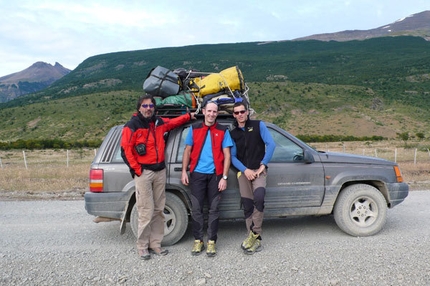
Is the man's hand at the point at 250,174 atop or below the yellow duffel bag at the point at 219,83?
below

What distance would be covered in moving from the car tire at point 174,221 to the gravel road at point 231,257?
5.7 inches

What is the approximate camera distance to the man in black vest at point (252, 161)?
467 cm

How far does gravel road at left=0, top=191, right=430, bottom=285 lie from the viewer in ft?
12.7

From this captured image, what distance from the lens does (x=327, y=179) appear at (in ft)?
17.2

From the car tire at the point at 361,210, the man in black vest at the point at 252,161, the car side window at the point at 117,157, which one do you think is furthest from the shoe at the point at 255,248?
the car side window at the point at 117,157

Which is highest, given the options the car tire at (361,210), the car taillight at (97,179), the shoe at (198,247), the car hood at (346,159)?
the car hood at (346,159)

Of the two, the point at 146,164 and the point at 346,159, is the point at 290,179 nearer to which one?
the point at 346,159

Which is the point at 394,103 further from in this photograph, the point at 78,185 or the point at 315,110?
the point at 78,185

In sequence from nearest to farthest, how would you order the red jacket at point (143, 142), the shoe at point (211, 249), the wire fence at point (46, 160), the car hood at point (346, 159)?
1. the red jacket at point (143, 142)
2. the shoe at point (211, 249)
3. the car hood at point (346, 159)
4. the wire fence at point (46, 160)

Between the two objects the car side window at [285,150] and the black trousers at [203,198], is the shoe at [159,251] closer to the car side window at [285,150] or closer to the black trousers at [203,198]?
the black trousers at [203,198]

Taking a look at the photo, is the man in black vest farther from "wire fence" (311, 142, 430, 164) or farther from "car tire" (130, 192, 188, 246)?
"wire fence" (311, 142, 430, 164)

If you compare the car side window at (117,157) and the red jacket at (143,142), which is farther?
the car side window at (117,157)

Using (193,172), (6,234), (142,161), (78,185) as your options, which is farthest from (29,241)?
(78,185)

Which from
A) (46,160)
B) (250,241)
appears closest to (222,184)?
(250,241)
